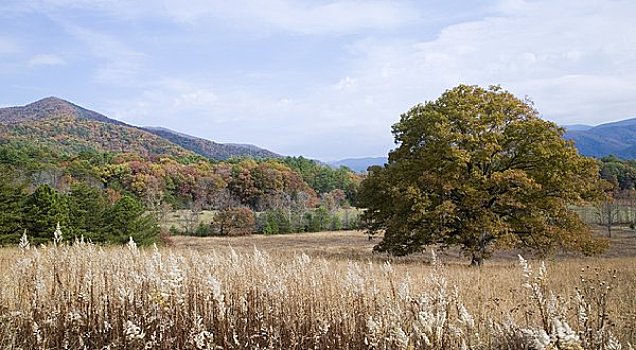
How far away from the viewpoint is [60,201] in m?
27.2

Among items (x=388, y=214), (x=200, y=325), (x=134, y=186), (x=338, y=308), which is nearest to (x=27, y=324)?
(x=200, y=325)

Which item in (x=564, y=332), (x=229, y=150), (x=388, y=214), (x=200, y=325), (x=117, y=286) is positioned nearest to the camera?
(x=564, y=332)

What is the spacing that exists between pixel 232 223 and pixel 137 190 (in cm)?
1305

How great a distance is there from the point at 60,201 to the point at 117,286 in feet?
80.1

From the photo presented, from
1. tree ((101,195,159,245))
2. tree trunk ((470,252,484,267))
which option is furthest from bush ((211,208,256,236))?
tree trunk ((470,252,484,267))

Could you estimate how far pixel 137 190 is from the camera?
61688 millimetres

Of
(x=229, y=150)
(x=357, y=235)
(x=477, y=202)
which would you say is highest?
(x=229, y=150)

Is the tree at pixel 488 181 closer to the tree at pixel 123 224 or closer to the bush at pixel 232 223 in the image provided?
the tree at pixel 123 224

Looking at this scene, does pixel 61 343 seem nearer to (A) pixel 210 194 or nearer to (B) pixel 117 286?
(B) pixel 117 286

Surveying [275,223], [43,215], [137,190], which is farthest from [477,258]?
[137,190]

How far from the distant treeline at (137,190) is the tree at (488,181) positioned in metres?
15.6

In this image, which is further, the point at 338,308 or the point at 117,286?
the point at 117,286

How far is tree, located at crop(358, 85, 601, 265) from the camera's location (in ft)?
65.0

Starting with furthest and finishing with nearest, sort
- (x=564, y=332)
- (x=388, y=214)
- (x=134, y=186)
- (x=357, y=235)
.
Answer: (x=134, y=186), (x=357, y=235), (x=388, y=214), (x=564, y=332)
